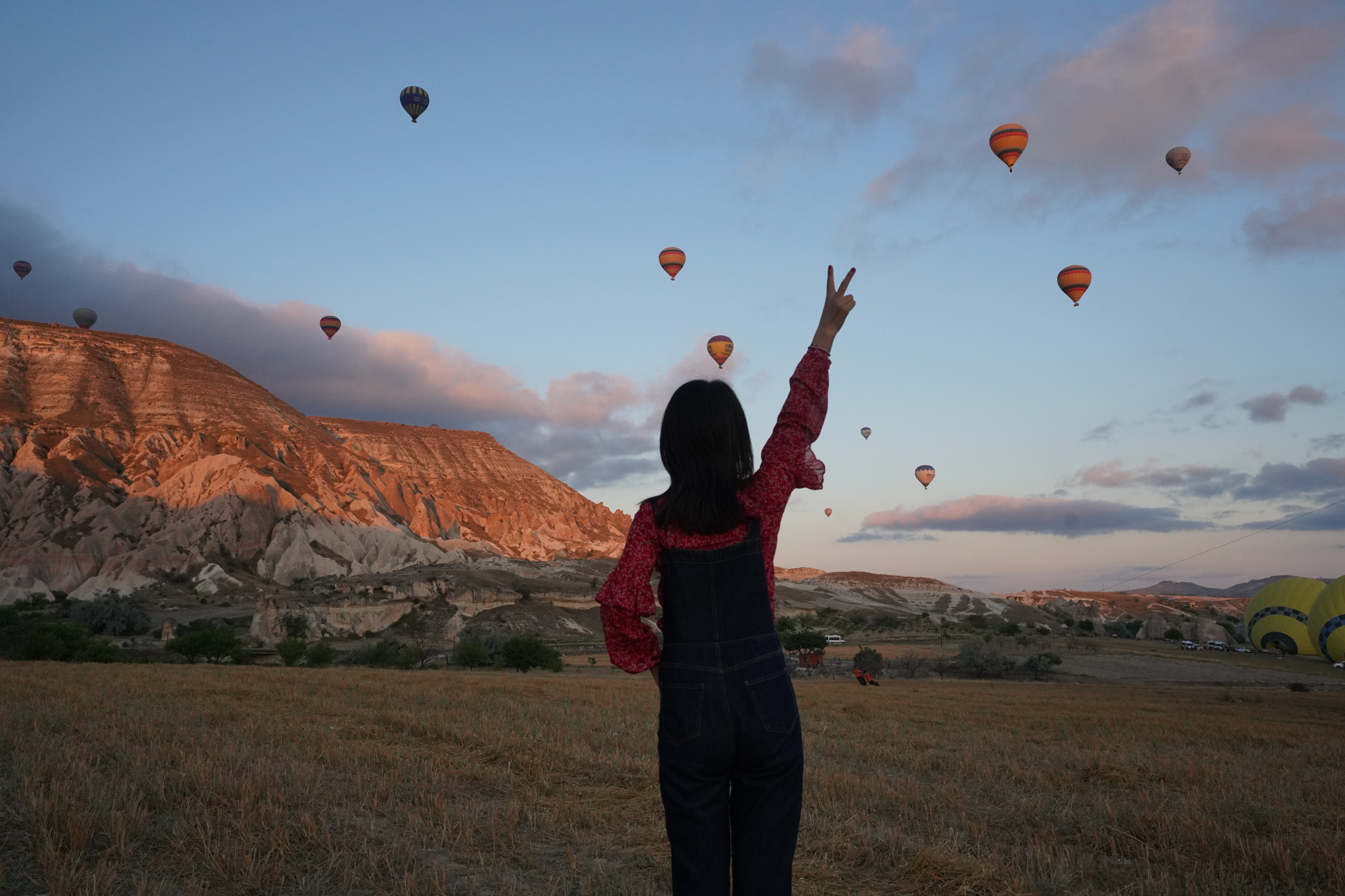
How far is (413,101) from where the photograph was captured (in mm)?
Result: 48094

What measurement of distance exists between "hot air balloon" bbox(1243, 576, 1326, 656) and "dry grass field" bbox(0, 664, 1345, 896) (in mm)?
46416

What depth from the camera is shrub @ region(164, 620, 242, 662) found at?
34844 millimetres

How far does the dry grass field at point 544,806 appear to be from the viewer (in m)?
4.83

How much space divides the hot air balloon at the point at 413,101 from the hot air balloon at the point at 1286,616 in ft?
190

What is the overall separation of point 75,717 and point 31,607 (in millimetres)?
60590

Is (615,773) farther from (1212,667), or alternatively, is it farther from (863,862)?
(1212,667)

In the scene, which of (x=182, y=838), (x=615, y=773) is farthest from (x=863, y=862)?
(x=182, y=838)

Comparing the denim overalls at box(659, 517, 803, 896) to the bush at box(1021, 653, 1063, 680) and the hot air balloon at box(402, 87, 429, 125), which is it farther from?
the hot air balloon at box(402, 87, 429, 125)

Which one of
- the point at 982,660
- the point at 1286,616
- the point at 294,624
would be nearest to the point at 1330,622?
the point at 1286,616

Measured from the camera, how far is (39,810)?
17.1 feet

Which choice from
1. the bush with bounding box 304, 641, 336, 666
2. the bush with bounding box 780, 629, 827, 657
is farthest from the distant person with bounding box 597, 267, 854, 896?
the bush with bounding box 780, 629, 827, 657

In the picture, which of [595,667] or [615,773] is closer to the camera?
[615,773]

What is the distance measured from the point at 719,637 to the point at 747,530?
14.0 inches

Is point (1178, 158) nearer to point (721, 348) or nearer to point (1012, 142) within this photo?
point (1012, 142)
